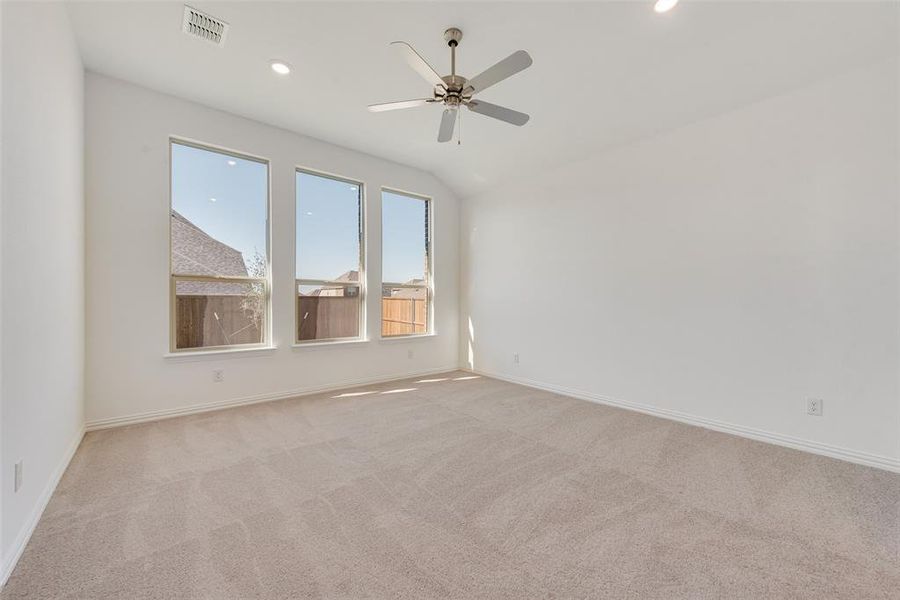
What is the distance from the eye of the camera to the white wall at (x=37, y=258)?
5.09 ft

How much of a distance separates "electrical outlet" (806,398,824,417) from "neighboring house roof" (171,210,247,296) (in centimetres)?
508

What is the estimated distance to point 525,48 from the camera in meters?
2.59

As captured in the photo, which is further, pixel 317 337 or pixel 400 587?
pixel 317 337

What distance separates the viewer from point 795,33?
2340mm

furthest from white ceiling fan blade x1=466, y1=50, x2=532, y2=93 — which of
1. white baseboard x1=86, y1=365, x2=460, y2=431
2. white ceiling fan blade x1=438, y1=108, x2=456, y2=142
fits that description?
white baseboard x1=86, y1=365, x2=460, y2=431

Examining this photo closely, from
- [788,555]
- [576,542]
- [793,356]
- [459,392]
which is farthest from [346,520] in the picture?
[793,356]

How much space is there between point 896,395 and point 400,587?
3.38 m

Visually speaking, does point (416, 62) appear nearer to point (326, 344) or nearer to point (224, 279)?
point (224, 279)

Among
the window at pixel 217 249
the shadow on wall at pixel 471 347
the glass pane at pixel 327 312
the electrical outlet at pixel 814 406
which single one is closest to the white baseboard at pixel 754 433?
the electrical outlet at pixel 814 406

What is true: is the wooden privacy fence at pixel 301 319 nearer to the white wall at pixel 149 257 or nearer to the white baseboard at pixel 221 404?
the white wall at pixel 149 257

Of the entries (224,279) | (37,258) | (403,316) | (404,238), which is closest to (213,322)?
(224,279)

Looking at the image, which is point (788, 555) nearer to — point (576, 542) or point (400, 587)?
point (576, 542)

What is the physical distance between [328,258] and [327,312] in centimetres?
66

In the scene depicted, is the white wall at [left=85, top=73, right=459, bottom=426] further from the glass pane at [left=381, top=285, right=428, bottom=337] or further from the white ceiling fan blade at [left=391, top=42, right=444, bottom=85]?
the white ceiling fan blade at [left=391, top=42, right=444, bottom=85]
